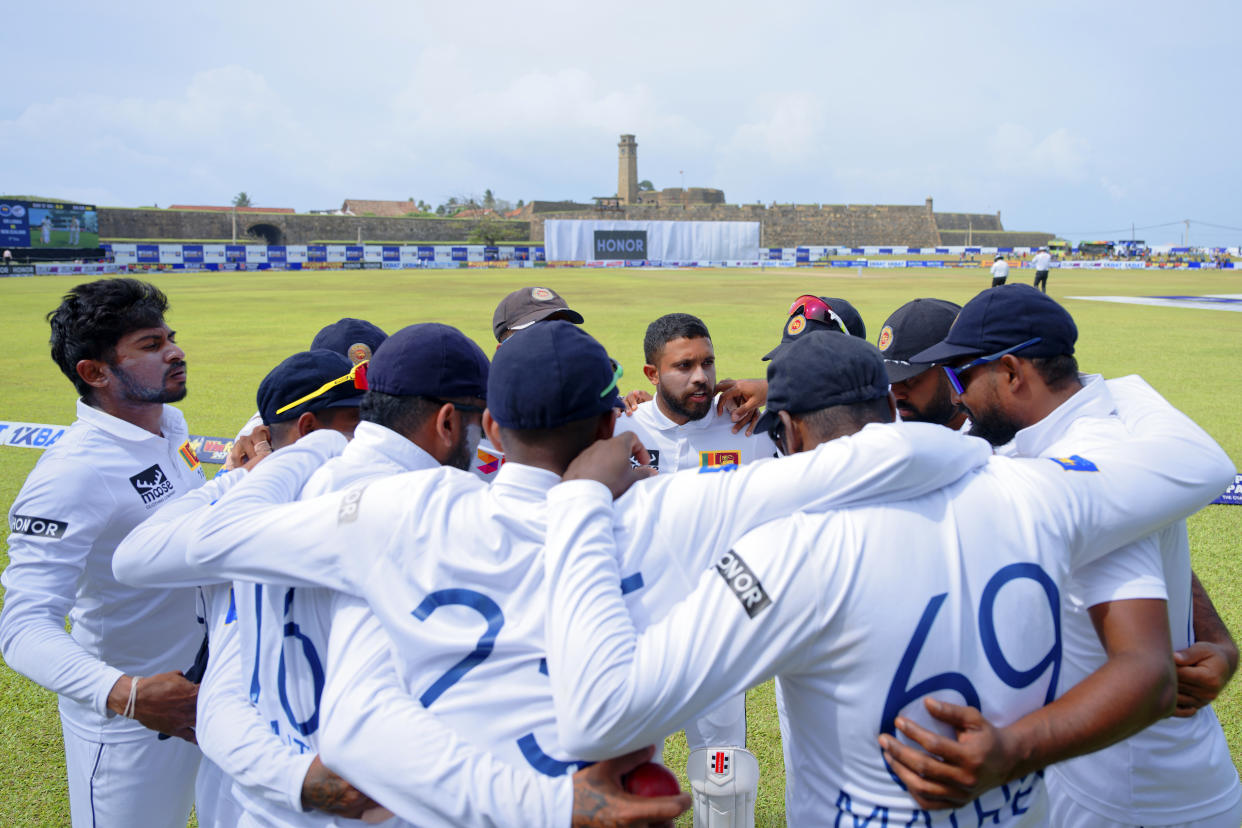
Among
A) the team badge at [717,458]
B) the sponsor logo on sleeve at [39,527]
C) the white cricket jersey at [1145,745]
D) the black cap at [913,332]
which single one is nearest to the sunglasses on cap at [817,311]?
the black cap at [913,332]

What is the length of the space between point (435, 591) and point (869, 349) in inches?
41.7

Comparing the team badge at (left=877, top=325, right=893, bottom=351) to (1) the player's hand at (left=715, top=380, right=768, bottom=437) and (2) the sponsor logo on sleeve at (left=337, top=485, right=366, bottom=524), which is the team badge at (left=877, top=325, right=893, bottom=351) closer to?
(1) the player's hand at (left=715, top=380, right=768, bottom=437)

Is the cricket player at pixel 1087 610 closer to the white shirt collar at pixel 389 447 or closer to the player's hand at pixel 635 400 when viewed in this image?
the white shirt collar at pixel 389 447

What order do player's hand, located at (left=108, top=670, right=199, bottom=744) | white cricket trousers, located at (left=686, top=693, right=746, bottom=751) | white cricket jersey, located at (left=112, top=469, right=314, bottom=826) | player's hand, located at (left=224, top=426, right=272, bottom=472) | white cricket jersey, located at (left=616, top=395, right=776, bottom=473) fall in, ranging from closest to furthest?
white cricket jersey, located at (left=112, top=469, right=314, bottom=826) < player's hand, located at (left=108, top=670, right=199, bottom=744) < player's hand, located at (left=224, top=426, right=272, bottom=472) < white cricket trousers, located at (left=686, top=693, right=746, bottom=751) < white cricket jersey, located at (left=616, top=395, right=776, bottom=473)

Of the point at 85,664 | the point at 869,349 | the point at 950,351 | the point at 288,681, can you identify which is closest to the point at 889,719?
the point at 869,349

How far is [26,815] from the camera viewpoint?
3168mm

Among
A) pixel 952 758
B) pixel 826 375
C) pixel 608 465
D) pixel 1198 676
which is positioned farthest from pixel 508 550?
pixel 1198 676

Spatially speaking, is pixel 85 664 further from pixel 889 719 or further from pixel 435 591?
pixel 889 719

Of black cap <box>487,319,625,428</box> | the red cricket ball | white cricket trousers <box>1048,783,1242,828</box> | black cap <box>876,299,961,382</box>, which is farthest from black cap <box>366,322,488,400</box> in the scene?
white cricket trousers <box>1048,783,1242,828</box>

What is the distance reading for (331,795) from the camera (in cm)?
168

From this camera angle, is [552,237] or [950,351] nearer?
[950,351]

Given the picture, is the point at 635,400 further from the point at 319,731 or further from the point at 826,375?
the point at 319,731

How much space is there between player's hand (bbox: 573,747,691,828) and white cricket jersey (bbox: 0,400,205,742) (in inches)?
62.1

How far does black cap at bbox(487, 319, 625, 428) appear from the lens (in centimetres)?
162
